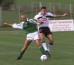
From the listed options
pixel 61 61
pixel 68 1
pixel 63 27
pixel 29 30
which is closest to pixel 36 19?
pixel 29 30

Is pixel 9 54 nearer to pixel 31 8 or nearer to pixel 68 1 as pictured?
pixel 31 8

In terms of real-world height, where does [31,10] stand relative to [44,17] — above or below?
below

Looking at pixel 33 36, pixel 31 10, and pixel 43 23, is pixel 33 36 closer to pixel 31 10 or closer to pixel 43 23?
pixel 43 23

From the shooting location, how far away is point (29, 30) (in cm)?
1761

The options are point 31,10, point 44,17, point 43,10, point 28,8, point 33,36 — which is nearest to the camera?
point 33,36

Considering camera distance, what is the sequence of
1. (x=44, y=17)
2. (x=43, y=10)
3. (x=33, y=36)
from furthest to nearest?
(x=44, y=17) → (x=43, y=10) → (x=33, y=36)

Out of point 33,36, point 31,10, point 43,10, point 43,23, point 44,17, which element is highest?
point 43,10

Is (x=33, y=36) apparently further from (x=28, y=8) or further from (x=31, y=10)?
(x=28, y=8)

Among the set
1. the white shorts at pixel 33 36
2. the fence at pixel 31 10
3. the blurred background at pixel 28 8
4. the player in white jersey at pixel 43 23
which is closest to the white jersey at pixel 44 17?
the player in white jersey at pixel 43 23

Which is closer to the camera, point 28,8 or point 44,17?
point 44,17

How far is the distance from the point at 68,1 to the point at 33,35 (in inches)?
2620

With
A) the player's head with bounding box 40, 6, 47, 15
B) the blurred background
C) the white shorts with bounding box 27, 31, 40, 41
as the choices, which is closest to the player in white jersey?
the player's head with bounding box 40, 6, 47, 15

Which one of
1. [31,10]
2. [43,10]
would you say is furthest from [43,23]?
[31,10]

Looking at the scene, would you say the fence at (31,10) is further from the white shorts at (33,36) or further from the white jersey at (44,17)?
the white shorts at (33,36)
